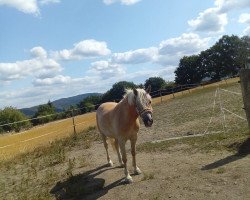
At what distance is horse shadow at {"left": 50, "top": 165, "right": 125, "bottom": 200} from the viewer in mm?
8109

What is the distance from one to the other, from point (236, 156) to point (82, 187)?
3.66 metres

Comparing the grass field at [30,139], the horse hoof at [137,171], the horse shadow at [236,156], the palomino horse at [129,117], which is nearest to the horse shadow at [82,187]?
the horse hoof at [137,171]

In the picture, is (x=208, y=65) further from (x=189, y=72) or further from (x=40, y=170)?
(x=40, y=170)

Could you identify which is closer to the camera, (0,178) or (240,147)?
(240,147)

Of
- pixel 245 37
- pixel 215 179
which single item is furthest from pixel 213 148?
pixel 245 37

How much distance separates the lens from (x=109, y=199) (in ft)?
24.6

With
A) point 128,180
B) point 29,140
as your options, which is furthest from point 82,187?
point 29,140

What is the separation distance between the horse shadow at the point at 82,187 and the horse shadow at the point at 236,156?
2.03 metres

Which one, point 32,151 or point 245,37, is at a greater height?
point 245,37

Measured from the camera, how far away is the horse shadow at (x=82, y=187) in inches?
319

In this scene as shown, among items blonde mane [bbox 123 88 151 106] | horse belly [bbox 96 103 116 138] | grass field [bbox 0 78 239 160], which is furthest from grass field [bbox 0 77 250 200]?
grass field [bbox 0 78 239 160]

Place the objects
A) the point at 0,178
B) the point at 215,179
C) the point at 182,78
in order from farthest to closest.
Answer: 1. the point at 182,78
2. the point at 0,178
3. the point at 215,179

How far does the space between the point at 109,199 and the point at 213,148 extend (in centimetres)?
366

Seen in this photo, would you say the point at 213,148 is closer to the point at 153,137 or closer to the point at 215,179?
the point at 215,179
